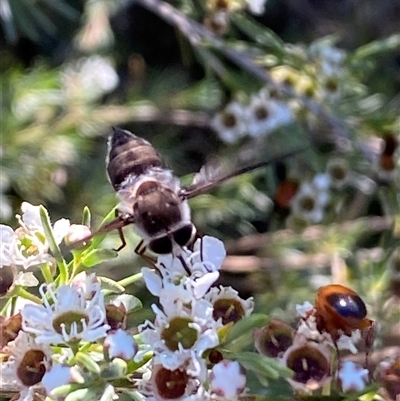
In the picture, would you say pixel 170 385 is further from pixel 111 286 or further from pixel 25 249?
pixel 25 249

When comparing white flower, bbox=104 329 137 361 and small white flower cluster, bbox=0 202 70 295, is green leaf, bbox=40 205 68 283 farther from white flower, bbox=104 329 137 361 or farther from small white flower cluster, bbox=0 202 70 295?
white flower, bbox=104 329 137 361

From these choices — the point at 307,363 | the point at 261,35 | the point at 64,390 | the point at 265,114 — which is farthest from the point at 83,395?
the point at 265,114

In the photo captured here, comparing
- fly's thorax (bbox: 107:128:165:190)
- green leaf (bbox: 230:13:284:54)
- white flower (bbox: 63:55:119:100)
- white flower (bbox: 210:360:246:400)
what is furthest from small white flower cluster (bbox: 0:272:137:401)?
white flower (bbox: 63:55:119:100)

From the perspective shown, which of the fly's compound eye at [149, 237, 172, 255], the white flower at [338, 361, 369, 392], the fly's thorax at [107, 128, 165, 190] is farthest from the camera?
the fly's thorax at [107, 128, 165, 190]

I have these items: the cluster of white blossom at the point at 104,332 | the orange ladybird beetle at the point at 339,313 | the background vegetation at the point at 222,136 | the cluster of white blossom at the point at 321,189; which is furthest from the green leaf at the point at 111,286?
the cluster of white blossom at the point at 321,189

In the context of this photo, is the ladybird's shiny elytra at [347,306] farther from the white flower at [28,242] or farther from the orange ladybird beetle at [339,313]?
the white flower at [28,242]

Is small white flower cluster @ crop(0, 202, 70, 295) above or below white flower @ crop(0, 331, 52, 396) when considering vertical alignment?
above
